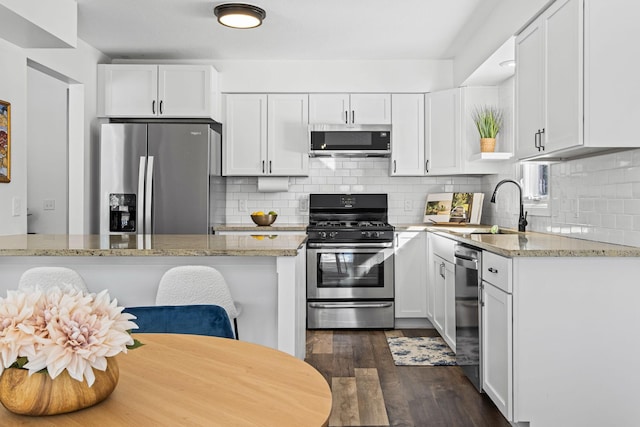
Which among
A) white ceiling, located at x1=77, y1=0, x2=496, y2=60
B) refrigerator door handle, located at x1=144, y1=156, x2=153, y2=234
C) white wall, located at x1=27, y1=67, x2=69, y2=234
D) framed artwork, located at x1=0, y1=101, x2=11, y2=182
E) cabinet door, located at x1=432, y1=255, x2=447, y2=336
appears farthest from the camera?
white wall, located at x1=27, y1=67, x2=69, y2=234

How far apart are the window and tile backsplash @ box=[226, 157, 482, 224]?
1347mm

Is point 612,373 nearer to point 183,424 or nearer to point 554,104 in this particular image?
point 554,104

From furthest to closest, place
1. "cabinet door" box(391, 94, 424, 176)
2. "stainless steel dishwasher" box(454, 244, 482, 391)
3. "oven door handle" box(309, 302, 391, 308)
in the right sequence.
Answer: "cabinet door" box(391, 94, 424, 176) → "oven door handle" box(309, 302, 391, 308) → "stainless steel dishwasher" box(454, 244, 482, 391)

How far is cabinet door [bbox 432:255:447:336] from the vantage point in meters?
4.17

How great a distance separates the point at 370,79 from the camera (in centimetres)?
512

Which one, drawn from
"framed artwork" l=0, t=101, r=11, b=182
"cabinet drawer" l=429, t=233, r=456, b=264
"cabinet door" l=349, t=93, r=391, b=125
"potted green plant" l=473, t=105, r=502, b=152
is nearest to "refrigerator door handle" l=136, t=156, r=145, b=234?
"framed artwork" l=0, t=101, r=11, b=182

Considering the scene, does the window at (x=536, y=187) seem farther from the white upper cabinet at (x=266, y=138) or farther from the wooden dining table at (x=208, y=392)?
the wooden dining table at (x=208, y=392)

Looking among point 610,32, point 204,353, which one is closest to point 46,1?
point 204,353

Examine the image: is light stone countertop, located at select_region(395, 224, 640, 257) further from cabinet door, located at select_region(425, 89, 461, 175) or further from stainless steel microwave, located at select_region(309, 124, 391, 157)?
stainless steel microwave, located at select_region(309, 124, 391, 157)

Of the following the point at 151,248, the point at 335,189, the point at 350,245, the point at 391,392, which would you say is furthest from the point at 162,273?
the point at 335,189

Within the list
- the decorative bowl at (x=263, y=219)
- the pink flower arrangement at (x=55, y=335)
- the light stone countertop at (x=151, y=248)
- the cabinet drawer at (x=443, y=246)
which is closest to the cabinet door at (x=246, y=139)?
the decorative bowl at (x=263, y=219)

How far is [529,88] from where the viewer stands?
122 inches

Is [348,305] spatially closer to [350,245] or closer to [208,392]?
[350,245]

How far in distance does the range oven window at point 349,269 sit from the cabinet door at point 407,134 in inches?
35.3
